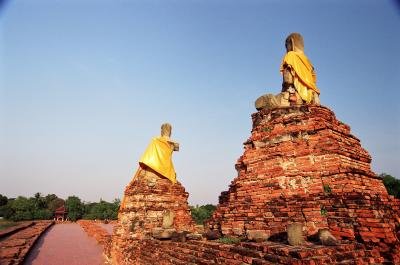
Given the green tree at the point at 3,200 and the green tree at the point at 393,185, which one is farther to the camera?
the green tree at the point at 3,200

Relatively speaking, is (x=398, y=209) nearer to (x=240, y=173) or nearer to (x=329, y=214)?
(x=329, y=214)

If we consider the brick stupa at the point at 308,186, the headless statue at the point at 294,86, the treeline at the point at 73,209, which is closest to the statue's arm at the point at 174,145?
the brick stupa at the point at 308,186

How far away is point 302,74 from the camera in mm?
8172

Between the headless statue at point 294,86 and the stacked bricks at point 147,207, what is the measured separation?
5.66m

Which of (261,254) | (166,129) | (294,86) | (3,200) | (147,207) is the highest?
(3,200)

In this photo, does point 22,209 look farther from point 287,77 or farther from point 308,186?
point 308,186

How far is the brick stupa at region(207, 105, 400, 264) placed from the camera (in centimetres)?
523

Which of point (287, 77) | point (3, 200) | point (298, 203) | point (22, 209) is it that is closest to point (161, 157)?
point (287, 77)

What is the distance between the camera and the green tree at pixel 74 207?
4366cm

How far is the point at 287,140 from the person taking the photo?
714 centimetres

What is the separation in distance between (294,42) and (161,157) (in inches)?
284

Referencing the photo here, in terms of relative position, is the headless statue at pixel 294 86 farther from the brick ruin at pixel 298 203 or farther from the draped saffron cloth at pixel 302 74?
the brick ruin at pixel 298 203

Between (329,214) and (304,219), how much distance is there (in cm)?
48

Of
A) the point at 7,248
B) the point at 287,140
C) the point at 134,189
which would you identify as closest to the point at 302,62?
the point at 287,140
